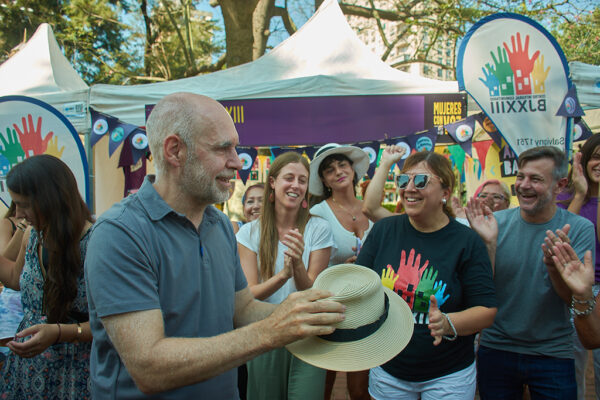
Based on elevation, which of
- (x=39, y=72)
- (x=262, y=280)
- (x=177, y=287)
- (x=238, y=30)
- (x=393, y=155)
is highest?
(x=238, y=30)

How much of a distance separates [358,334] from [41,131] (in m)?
3.75

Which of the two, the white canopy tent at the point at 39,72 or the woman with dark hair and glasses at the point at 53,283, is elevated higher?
the white canopy tent at the point at 39,72

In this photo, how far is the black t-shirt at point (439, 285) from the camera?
6.56ft

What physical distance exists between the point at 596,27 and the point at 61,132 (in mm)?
13142

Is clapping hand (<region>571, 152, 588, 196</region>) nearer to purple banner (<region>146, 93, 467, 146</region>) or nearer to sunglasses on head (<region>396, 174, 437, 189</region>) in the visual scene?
sunglasses on head (<region>396, 174, 437, 189</region>)

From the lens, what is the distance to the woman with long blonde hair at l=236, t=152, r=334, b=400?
235 centimetres

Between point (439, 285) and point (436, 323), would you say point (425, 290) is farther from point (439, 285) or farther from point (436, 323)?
point (436, 323)

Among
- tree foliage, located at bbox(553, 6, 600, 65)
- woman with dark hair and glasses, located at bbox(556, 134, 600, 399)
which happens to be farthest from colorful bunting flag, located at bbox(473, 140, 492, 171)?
tree foliage, located at bbox(553, 6, 600, 65)

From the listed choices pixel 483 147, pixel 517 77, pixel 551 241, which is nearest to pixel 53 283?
pixel 551 241

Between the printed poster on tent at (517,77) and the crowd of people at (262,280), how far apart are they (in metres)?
1.05

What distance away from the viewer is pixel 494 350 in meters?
2.28

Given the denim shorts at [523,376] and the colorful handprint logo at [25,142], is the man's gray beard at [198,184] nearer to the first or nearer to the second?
the denim shorts at [523,376]

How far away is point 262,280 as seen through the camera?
2.63 meters

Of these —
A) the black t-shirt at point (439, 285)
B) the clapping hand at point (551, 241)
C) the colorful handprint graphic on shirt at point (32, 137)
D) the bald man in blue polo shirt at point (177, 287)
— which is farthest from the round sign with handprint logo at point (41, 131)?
the clapping hand at point (551, 241)
